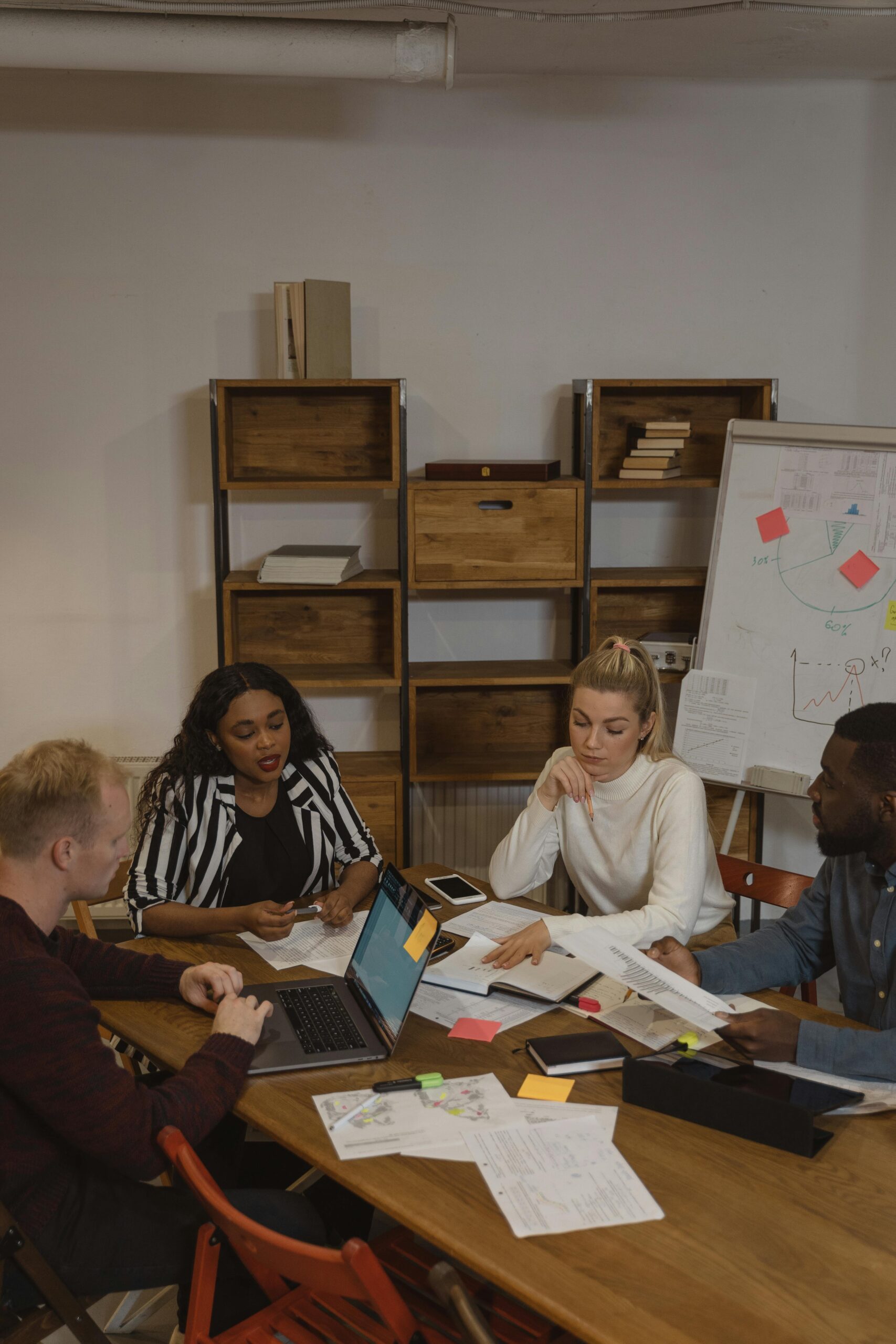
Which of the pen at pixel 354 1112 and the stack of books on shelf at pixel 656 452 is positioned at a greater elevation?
the stack of books on shelf at pixel 656 452

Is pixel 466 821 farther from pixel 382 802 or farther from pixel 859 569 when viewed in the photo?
pixel 859 569

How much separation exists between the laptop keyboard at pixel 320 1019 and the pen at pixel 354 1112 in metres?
0.15

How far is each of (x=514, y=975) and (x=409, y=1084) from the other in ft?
1.31

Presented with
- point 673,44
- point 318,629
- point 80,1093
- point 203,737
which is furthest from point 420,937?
point 673,44

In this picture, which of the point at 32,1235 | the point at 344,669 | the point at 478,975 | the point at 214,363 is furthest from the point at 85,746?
the point at 214,363

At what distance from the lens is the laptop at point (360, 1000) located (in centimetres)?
180

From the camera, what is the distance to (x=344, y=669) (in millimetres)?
3803

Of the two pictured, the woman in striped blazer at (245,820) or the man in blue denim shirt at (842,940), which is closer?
the man in blue denim shirt at (842,940)

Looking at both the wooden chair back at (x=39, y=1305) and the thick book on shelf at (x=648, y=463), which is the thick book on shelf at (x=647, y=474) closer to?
the thick book on shelf at (x=648, y=463)

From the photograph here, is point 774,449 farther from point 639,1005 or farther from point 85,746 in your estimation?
point 85,746

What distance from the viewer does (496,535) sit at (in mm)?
3562

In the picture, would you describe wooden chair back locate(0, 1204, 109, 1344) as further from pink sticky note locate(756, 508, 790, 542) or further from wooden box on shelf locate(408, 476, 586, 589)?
pink sticky note locate(756, 508, 790, 542)

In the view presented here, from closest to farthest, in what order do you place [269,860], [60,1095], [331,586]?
[60,1095], [269,860], [331,586]

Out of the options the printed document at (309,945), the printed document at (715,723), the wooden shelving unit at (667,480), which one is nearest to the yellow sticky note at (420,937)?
the printed document at (309,945)
